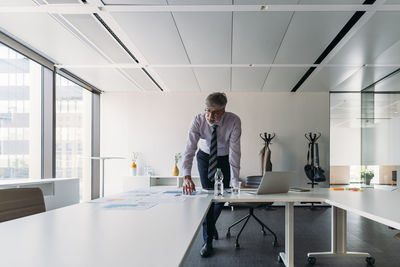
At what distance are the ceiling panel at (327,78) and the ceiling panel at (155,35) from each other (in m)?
2.50

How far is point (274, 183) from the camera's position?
2.24 m

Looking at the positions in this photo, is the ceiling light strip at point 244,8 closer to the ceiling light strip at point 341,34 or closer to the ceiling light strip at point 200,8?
the ceiling light strip at point 200,8

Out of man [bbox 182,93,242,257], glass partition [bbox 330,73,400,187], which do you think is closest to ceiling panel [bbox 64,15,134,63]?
man [bbox 182,93,242,257]

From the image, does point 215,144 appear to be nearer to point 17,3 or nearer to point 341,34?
point 341,34

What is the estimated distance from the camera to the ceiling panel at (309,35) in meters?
3.17

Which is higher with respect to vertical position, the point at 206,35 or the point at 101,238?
the point at 206,35

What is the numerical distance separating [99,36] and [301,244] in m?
3.61

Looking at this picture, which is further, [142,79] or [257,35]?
[142,79]

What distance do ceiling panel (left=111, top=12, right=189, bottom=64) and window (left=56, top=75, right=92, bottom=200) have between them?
203 centimetres

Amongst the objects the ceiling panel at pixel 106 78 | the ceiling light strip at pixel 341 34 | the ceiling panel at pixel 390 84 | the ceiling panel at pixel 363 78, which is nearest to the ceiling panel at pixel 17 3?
the ceiling panel at pixel 106 78

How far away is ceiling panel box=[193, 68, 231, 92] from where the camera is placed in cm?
515

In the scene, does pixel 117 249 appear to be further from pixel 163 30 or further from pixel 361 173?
pixel 361 173

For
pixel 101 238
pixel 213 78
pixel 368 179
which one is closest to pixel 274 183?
pixel 101 238

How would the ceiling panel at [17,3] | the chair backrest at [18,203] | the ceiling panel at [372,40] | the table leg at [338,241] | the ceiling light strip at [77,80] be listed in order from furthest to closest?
the ceiling light strip at [77,80] < the ceiling panel at [372,40] < the ceiling panel at [17,3] < the table leg at [338,241] < the chair backrest at [18,203]
